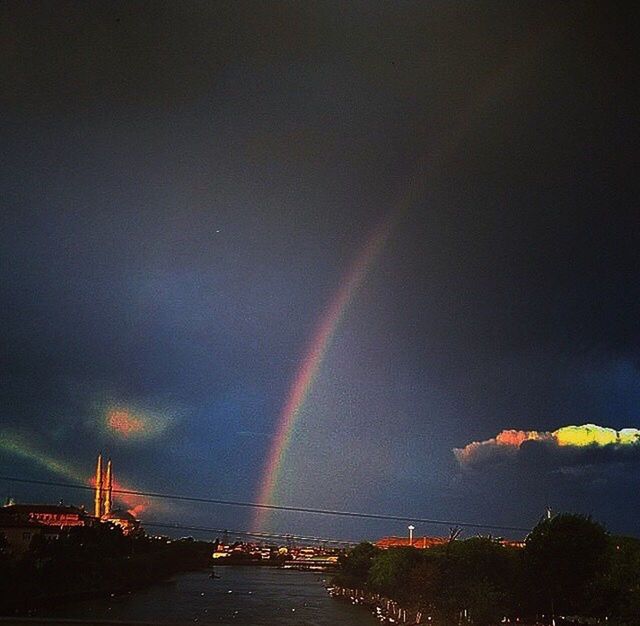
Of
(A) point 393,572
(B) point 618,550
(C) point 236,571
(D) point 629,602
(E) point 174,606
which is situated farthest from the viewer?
(C) point 236,571

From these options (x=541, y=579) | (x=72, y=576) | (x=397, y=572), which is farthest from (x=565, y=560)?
(x=72, y=576)

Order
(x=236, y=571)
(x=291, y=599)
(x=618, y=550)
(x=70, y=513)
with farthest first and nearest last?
(x=236, y=571) → (x=70, y=513) → (x=291, y=599) → (x=618, y=550)

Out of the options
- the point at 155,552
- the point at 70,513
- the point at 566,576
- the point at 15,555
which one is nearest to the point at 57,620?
the point at 566,576

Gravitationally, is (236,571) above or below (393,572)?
below

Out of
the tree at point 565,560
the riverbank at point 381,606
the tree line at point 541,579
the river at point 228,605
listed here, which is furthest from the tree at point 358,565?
the tree at point 565,560

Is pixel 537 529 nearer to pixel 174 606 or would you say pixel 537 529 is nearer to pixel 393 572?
pixel 393 572

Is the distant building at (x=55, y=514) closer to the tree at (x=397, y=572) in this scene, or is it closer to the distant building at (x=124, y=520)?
the distant building at (x=124, y=520)

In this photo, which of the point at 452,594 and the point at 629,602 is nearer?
the point at 629,602

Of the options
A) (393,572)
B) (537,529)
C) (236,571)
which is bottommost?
(236,571)
